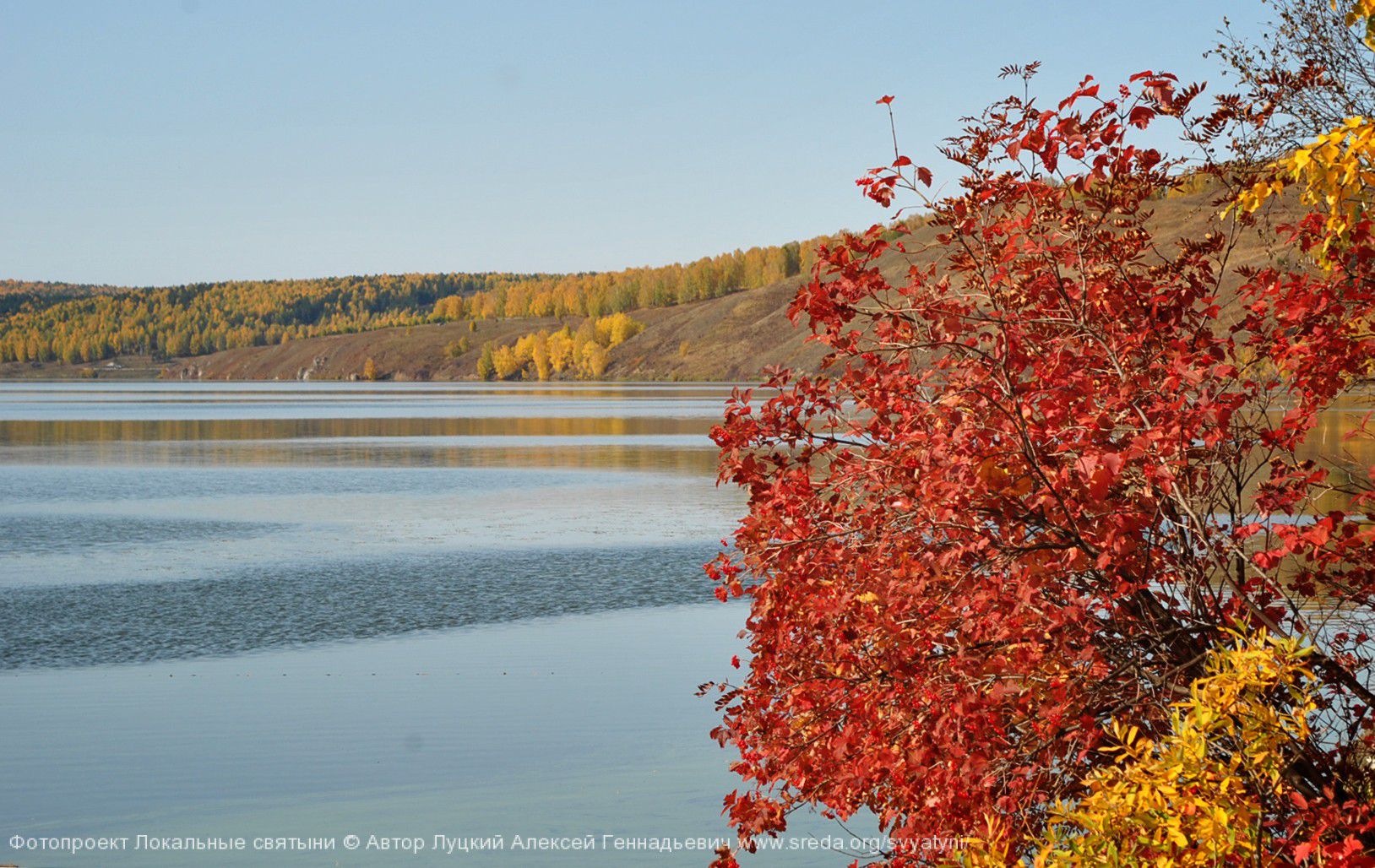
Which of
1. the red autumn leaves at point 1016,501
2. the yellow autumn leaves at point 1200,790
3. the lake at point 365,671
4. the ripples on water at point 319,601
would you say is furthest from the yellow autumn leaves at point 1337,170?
the ripples on water at point 319,601

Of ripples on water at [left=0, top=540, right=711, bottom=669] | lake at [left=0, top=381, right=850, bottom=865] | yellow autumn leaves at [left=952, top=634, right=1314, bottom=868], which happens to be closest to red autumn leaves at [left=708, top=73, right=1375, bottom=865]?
yellow autumn leaves at [left=952, top=634, right=1314, bottom=868]

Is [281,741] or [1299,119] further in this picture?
[1299,119]

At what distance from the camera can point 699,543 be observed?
20.7 metres

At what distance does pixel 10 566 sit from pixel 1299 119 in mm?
16186

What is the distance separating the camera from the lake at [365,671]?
8.21m

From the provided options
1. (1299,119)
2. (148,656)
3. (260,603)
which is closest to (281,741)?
(148,656)

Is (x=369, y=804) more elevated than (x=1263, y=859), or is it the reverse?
(x=1263, y=859)

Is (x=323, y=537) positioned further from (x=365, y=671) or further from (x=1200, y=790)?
(x=1200, y=790)

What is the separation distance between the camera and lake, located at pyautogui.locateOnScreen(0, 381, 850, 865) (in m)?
8.21

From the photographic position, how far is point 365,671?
12.1 metres

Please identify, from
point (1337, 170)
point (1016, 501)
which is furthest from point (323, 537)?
point (1337, 170)

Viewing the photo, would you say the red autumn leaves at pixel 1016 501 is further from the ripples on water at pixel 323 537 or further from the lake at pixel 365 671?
the ripples on water at pixel 323 537

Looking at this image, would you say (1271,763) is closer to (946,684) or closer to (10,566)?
(946,684)

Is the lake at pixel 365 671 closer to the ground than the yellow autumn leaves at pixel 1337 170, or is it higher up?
closer to the ground
